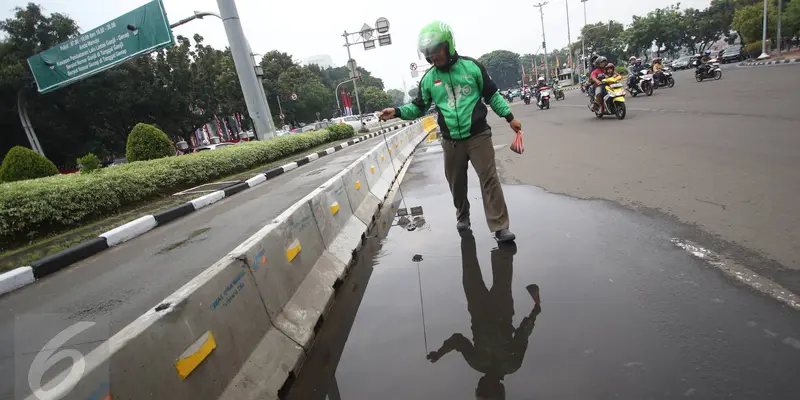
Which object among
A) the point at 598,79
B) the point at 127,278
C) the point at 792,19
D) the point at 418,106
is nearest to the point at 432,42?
the point at 418,106

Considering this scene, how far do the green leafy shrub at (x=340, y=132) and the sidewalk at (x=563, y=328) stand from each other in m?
19.1

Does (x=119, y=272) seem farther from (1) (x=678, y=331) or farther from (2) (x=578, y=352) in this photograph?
(1) (x=678, y=331)

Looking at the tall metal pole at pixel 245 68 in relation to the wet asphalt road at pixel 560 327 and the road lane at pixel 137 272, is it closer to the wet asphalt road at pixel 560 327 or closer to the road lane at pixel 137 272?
the road lane at pixel 137 272

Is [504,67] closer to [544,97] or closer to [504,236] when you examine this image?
[544,97]

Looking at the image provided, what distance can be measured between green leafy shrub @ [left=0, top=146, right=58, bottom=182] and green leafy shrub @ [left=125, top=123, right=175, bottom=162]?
1.74 m

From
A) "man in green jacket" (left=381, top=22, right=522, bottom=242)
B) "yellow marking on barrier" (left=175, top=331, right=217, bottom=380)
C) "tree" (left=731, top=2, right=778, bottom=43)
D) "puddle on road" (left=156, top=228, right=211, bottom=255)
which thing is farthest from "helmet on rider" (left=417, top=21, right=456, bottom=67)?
"tree" (left=731, top=2, right=778, bottom=43)

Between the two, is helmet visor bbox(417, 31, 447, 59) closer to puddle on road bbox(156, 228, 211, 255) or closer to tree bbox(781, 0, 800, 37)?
puddle on road bbox(156, 228, 211, 255)

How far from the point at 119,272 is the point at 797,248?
5.79 m

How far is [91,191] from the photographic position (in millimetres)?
7016

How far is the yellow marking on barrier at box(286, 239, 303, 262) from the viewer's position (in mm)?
2521

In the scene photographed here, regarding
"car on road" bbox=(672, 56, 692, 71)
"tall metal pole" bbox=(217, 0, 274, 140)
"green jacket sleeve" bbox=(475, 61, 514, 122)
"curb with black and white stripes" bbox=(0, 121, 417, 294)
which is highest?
"tall metal pole" bbox=(217, 0, 274, 140)

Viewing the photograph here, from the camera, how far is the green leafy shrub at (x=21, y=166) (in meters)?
9.05

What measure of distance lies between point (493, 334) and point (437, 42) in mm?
2297

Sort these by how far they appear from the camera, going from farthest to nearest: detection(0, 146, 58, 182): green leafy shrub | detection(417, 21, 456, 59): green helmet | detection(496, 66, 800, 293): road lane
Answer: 1. detection(0, 146, 58, 182): green leafy shrub
2. detection(417, 21, 456, 59): green helmet
3. detection(496, 66, 800, 293): road lane
